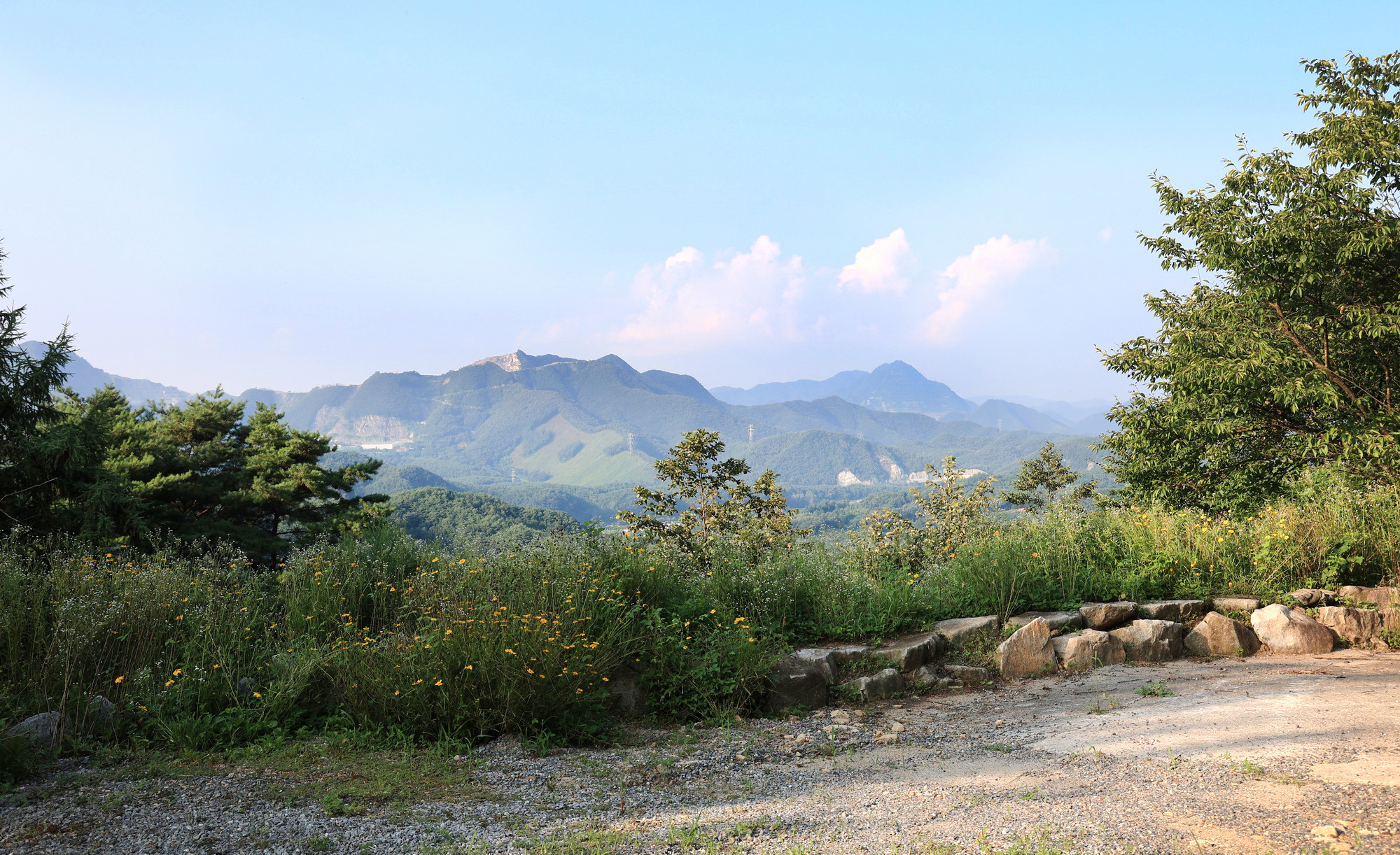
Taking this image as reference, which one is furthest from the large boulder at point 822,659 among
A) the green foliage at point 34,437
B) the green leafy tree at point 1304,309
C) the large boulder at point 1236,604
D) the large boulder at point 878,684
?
the green foliage at point 34,437

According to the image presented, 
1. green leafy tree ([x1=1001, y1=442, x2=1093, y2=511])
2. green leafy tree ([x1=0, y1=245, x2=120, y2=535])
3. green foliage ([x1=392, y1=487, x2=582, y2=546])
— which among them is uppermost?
green leafy tree ([x1=0, y1=245, x2=120, y2=535])

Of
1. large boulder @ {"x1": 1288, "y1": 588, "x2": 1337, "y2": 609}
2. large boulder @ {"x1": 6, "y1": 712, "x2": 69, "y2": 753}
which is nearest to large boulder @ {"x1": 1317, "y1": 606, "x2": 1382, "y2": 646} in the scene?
large boulder @ {"x1": 1288, "y1": 588, "x2": 1337, "y2": 609}

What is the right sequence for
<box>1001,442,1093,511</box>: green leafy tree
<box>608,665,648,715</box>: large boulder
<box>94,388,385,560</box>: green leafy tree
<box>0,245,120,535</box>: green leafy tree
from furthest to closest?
<box>1001,442,1093,511</box>: green leafy tree, <box>94,388,385,560</box>: green leafy tree, <box>0,245,120,535</box>: green leafy tree, <box>608,665,648,715</box>: large boulder

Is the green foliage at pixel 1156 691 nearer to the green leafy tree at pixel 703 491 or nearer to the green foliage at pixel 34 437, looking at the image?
the green foliage at pixel 34 437

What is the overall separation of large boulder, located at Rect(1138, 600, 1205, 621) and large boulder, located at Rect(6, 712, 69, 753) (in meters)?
8.92

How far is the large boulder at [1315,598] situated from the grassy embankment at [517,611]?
230 millimetres

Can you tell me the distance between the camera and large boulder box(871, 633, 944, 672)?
6.36 m

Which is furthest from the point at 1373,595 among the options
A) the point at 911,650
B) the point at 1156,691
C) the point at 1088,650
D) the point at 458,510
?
the point at 458,510

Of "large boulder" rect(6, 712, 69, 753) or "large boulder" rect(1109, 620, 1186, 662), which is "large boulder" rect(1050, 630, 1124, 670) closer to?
"large boulder" rect(1109, 620, 1186, 662)

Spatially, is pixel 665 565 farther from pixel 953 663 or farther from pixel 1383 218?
pixel 1383 218

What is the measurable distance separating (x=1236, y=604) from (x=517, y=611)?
274 inches

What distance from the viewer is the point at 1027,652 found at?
654 cm

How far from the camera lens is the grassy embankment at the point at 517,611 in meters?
5.04

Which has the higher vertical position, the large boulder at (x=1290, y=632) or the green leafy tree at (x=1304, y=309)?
the green leafy tree at (x=1304, y=309)
